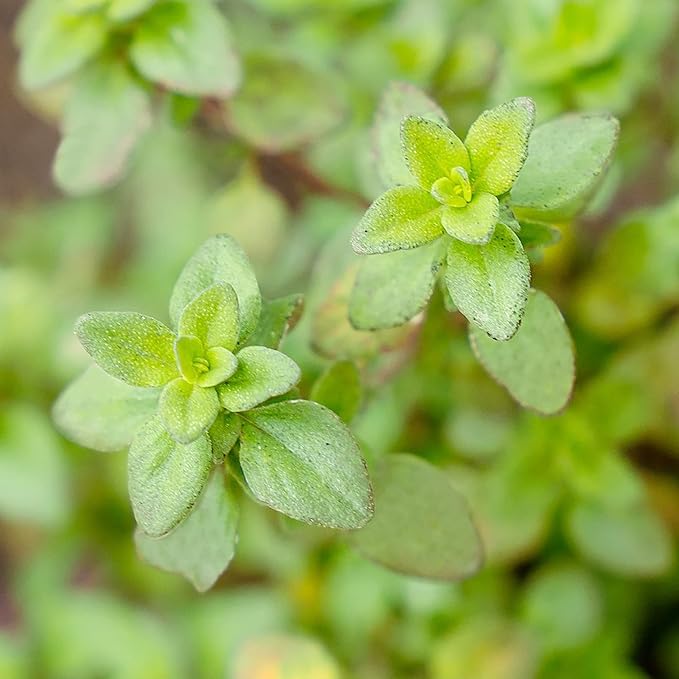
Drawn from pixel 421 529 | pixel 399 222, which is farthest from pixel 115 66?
pixel 421 529

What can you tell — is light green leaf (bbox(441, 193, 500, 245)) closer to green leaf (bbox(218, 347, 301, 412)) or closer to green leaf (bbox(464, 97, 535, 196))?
green leaf (bbox(464, 97, 535, 196))

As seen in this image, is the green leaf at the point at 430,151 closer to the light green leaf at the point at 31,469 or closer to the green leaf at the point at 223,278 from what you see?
the green leaf at the point at 223,278

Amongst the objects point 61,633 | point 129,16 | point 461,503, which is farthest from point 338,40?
point 61,633

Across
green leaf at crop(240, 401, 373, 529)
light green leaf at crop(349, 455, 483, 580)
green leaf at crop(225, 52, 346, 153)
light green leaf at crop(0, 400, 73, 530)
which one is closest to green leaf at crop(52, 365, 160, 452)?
green leaf at crop(240, 401, 373, 529)

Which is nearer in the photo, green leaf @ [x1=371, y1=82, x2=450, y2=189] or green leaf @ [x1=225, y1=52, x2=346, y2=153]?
green leaf @ [x1=371, y1=82, x2=450, y2=189]

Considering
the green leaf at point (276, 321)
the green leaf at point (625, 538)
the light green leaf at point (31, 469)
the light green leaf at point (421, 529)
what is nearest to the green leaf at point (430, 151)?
the green leaf at point (276, 321)

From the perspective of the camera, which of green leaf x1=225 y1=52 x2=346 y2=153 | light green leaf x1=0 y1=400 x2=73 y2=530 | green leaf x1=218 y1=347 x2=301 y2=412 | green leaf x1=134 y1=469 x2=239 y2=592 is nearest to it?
green leaf x1=218 y1=347 x2=301 y2=412

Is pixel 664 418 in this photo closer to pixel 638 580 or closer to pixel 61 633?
pixel 638 580
